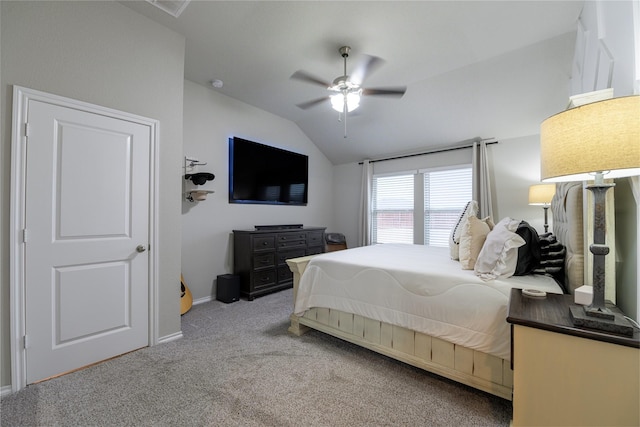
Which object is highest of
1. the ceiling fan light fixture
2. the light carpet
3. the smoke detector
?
the smoke detector

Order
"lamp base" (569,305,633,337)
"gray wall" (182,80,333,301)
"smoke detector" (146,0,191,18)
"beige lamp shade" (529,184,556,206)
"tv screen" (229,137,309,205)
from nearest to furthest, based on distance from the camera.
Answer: "lamp base" (569,305,633,337) < "smoke detector" (146,0,191,18) < "beige lamp shade" (529,184,556,206) < "gray wall" (182,80,333,301) < "tv screen" (229,137,309,205)

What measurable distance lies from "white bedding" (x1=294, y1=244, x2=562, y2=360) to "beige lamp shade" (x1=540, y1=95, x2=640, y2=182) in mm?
872

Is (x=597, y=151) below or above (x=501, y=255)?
above

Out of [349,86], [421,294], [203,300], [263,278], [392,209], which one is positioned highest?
[349,86]

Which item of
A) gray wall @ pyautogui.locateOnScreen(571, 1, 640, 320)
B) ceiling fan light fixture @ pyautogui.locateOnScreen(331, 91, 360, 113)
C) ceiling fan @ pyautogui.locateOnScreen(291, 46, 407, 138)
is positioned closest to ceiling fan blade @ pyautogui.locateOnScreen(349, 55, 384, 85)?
ceiling fan @ pyautogui.locateOnScreen(291, 46, 407, 138)

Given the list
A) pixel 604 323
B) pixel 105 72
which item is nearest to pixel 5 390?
pixel 105 72

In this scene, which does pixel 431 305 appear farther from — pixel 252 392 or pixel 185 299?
pixel 185 299

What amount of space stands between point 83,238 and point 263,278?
2.15 m

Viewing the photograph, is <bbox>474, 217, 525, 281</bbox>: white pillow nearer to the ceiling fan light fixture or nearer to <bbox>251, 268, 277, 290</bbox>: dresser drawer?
the ceiling fan light fixture

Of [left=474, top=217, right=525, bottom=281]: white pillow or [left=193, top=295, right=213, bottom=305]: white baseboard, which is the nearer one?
[left=474, top=217, right=525, bottom=281]: white pillow

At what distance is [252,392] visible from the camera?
1717mm

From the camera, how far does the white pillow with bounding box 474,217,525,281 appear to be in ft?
5.56

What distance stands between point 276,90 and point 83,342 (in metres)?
3.44

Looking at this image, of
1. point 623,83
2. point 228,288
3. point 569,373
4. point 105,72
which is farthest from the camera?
point 228,288
